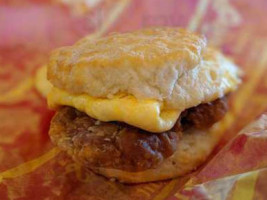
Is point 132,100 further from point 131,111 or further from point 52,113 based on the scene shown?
point 52,113

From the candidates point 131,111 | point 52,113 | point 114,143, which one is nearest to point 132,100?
point 131,111

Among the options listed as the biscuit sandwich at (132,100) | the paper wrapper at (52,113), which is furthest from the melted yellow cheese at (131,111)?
the paper wrapper at (52,113)

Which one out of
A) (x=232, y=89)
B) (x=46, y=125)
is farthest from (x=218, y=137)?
(x=46, y=125)

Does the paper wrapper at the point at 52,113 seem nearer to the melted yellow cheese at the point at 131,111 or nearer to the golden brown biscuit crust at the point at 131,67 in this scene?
the melted yellow cheese at the point at 131,111

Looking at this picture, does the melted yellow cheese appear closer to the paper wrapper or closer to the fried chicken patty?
the fried chicken patty

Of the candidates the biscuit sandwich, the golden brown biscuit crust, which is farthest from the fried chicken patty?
the golden brown biscuit crust

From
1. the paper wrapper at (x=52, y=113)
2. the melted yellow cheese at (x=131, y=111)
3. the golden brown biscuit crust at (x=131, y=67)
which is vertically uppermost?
the golden brown biscuit crust at (x=131, y=67)
